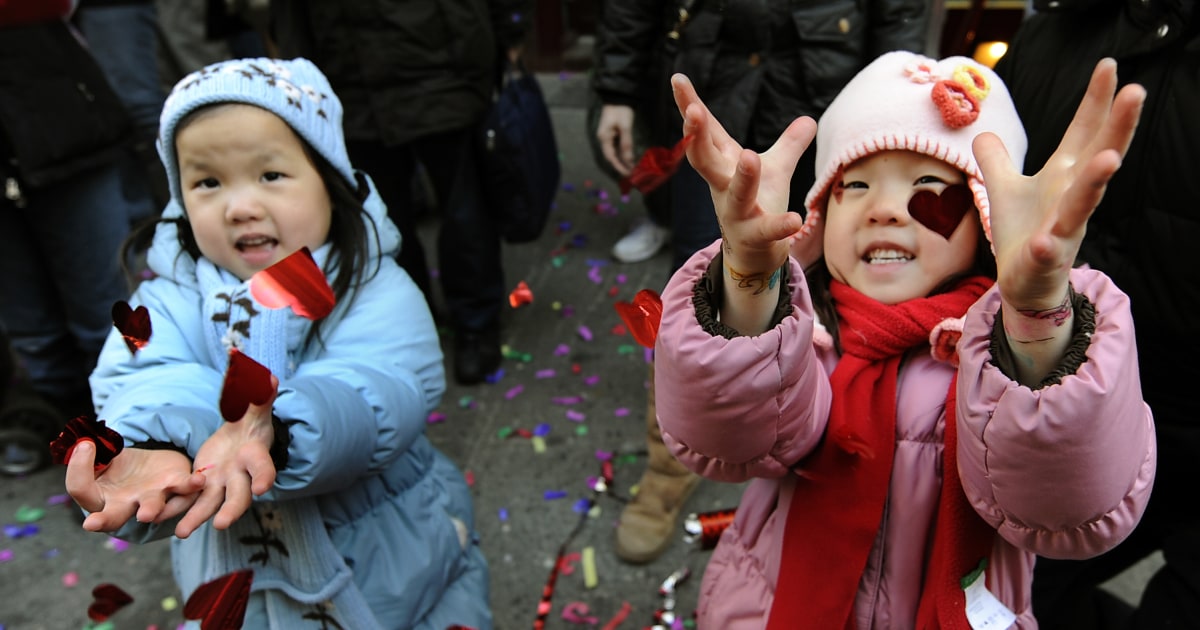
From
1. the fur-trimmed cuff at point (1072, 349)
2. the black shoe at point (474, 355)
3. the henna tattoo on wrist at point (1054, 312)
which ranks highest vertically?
the henna tattoo on wrist at point (1054, 312)

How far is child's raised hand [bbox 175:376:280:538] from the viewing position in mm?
1217

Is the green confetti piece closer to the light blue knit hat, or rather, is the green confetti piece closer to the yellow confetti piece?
the light blue knit hat

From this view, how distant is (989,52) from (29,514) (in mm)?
4033

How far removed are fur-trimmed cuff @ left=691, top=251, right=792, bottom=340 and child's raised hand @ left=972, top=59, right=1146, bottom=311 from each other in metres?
0.30

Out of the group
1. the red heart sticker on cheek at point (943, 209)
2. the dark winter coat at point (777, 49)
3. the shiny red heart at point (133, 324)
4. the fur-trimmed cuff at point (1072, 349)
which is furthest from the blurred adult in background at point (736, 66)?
the shiny red heart at point (133, 324)

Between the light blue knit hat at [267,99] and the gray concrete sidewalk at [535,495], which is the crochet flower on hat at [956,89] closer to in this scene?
the light blue knit hat at [267,99]

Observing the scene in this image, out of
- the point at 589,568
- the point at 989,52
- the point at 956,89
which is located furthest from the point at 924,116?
the point at 989,52

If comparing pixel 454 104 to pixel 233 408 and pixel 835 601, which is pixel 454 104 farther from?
pixel 835 601

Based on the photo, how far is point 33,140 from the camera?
2.52m

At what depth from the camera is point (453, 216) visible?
3270 millimetres

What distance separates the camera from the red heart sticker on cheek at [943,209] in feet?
4.57

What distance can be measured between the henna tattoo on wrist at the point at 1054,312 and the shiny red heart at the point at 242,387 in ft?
3.62

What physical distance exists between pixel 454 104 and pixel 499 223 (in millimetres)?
549

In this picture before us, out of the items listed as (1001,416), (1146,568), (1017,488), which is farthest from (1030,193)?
(1146,568)
